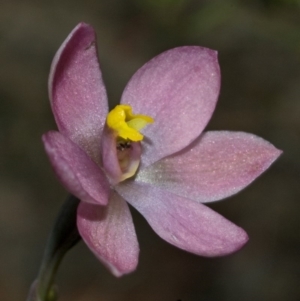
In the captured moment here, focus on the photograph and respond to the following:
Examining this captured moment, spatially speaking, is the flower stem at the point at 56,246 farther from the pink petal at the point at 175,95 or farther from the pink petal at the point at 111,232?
the pink petal at the point at 175,95

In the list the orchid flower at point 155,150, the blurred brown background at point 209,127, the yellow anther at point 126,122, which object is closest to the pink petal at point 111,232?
the orchid flower at point 155,150

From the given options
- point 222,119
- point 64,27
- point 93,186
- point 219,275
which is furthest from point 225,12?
point 93,186

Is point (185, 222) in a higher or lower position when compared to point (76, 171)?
lower

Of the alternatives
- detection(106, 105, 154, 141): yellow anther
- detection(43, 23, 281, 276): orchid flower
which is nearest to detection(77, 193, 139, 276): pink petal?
detection(43, 23, 281, 276): orchid flower

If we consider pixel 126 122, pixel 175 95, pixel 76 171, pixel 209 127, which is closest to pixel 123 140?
pixel 126 122

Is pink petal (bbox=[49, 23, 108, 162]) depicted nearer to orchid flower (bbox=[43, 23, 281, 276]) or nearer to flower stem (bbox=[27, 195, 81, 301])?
orchid flower (bbox=[43, 23, 281, 276])

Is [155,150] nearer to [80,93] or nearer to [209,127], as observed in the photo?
[80,93]
